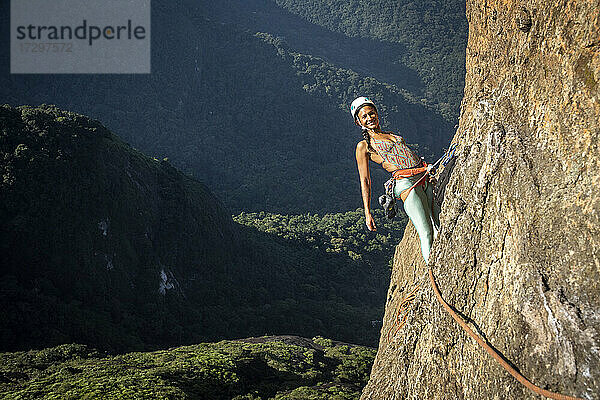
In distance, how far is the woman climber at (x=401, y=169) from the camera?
5551 millimetres

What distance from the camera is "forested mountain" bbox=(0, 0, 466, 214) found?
86188mm

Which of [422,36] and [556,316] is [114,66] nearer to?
[422,36]

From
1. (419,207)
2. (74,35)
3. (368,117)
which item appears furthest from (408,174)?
(74,35)

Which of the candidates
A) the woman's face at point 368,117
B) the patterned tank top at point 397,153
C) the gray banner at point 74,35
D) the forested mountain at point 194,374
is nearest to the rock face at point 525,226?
the patterned tank top at point 397,153

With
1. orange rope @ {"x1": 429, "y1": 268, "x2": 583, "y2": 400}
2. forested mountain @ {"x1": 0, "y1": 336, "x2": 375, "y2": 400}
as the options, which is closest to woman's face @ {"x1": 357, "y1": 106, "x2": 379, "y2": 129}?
orange rope @ {"x1": 429, "y1": 268, "x2": 583, "y2": 400}

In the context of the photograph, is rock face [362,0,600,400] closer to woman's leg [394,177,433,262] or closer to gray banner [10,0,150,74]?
woman's leg [394,177,433,262]

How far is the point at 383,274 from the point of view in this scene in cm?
5822

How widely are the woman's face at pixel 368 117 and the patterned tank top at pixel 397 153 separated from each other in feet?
0.59

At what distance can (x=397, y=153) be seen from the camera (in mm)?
5613

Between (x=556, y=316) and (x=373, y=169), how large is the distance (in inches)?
3311

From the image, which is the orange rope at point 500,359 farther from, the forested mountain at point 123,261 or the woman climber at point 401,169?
the forested mountain at point 123,261

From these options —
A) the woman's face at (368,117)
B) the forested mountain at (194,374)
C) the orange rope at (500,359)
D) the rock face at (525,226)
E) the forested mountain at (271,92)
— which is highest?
the forested mountain at (271,92)

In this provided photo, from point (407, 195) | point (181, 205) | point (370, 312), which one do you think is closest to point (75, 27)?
point (181, 205)

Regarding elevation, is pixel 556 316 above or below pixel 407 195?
below
